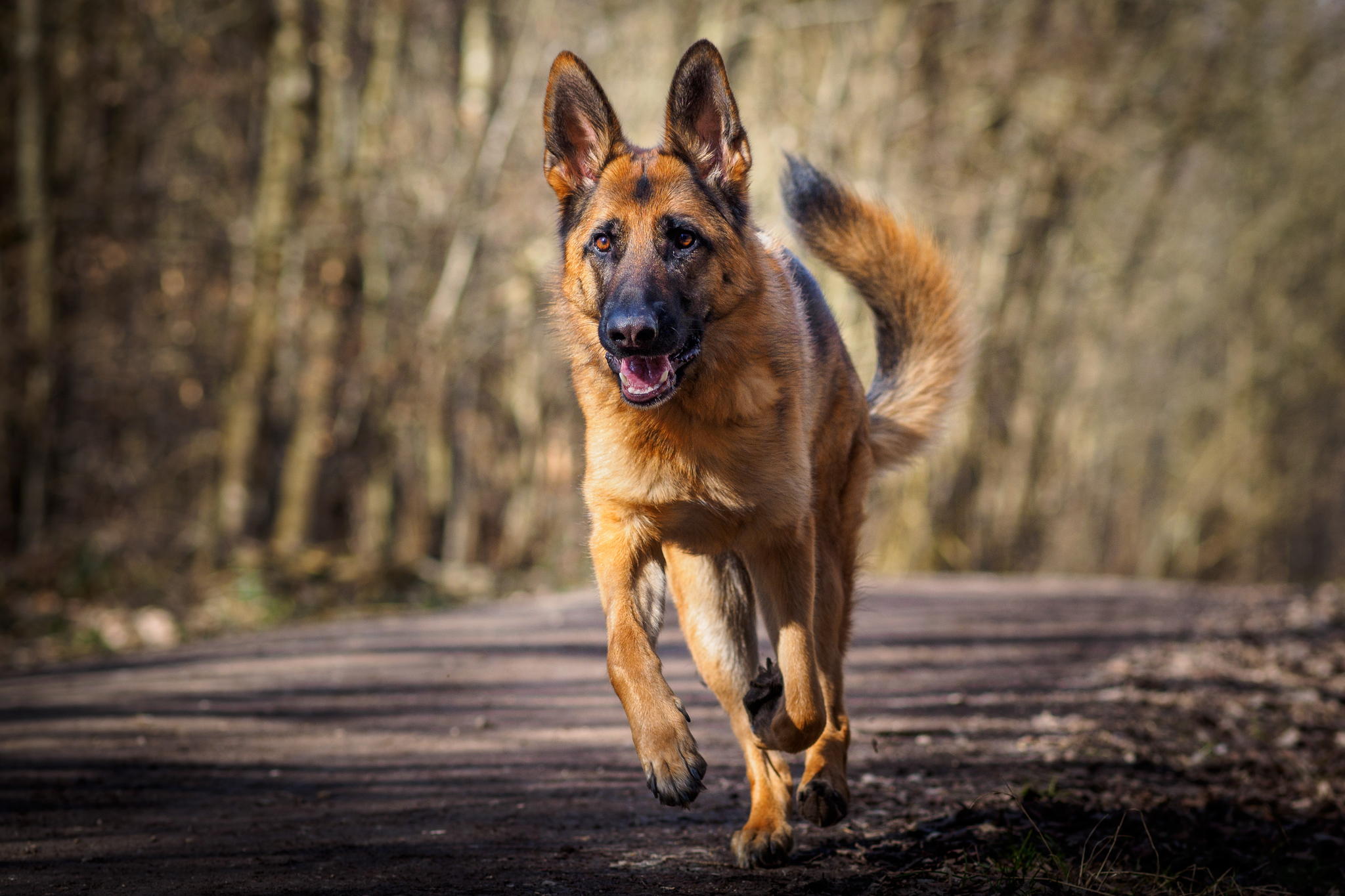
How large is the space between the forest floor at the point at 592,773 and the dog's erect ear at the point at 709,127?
2201mm

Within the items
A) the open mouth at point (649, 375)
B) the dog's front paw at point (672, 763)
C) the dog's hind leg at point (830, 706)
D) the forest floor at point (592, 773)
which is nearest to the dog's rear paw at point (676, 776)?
the dog's front paw at point (672, 763)

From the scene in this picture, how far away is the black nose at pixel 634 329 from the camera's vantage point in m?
4.04

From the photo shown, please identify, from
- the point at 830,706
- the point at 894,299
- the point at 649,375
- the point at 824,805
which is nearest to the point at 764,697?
the point at 824,805

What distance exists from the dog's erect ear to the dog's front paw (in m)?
2.02

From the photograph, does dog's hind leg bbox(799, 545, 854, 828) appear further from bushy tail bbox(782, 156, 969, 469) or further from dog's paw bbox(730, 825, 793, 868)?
bushy tail bbox(782, 156, 969, 469)

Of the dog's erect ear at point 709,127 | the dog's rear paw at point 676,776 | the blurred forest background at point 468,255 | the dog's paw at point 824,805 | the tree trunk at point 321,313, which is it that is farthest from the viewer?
the tree trunk at point 321,313

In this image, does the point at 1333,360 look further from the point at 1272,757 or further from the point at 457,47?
the point at 1272,757

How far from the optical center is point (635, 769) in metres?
5.55

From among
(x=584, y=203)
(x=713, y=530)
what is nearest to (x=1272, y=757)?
(x=713, y=530)

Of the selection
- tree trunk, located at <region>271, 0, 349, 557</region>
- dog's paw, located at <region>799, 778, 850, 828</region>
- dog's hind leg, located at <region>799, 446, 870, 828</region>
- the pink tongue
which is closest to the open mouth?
the pink tongue

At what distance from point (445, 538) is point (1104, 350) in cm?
1900

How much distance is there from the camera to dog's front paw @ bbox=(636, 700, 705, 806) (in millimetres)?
3744

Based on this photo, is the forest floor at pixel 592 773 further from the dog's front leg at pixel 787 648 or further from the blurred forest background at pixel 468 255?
the blurred forest background at pixel 468 255

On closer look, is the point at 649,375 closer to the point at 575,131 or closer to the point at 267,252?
the point at 575,131
